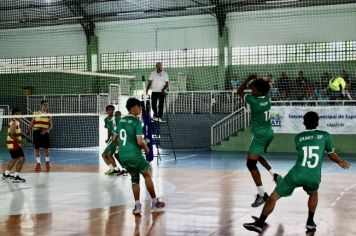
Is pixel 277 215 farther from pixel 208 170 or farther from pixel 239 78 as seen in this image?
pixel 239 78

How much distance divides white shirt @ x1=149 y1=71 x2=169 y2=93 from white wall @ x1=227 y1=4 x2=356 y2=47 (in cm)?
1433

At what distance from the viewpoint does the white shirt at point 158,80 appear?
15461mm

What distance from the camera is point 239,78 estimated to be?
29047 mm

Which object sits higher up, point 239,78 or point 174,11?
point 174,11

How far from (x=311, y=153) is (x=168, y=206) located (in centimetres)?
312

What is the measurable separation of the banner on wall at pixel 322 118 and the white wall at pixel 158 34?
9849 millimetres

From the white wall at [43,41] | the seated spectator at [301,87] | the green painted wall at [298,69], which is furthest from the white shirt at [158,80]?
the white wall at [43,41]

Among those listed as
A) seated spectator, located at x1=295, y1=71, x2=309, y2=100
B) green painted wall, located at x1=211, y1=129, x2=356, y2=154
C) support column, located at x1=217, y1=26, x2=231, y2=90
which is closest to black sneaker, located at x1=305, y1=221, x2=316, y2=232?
green painted wall, located at x1=211, y1=129, x2=356, y2=154

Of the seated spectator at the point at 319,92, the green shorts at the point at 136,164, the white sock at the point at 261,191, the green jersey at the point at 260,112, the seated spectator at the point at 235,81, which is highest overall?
the seated spectator at the point at 235,81

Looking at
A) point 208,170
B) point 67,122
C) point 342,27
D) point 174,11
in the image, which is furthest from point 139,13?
point 208,170

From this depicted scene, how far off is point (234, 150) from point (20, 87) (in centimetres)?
1726

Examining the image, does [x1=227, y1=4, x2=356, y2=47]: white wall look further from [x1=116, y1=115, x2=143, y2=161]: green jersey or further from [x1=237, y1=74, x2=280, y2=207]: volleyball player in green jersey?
[x1=116, y1=115, x2=143, y2=161]: green jersey

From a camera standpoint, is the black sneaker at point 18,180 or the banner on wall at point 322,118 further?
the banner on wall at point 322,118

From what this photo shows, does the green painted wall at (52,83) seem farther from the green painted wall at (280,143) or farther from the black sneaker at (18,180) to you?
the black sneaker at (18,180)
